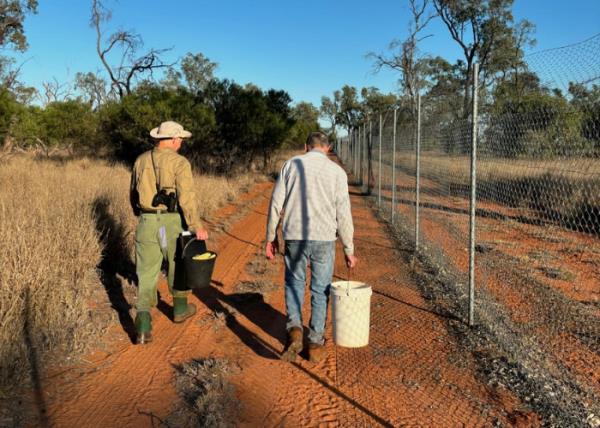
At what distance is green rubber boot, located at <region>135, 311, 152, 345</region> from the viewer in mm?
4867

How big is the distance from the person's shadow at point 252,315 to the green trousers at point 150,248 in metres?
0.94

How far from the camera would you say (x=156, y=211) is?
5.02m

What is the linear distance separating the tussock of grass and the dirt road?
8 cm

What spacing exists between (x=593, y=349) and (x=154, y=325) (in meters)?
4.22

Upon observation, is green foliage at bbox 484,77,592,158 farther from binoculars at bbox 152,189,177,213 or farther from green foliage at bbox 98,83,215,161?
green foliage at bbox 98,83,215,161

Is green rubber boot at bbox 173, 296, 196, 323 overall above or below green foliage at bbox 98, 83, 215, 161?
below

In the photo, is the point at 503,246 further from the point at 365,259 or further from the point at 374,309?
the point at 374,309

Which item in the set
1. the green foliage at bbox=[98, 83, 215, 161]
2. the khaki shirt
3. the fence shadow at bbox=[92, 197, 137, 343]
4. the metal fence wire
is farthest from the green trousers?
the green foliage at bbox=[98, 83, 215, 161]

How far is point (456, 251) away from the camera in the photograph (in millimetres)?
9102

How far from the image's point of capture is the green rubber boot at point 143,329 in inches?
192

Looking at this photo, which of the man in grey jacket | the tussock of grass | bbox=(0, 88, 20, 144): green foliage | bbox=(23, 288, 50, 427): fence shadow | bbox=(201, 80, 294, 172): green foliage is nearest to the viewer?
the tussock of grass

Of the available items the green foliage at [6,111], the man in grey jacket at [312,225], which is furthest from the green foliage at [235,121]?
the man in grey jacket at [312,225]

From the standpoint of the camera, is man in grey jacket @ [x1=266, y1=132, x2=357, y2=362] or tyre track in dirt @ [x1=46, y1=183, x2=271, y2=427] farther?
man in grey jacket @ [x1=266, y1=132, x2=357, y2=362]

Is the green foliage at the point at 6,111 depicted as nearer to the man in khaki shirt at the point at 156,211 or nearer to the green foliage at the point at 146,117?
the green foliage at the point at 146,117
